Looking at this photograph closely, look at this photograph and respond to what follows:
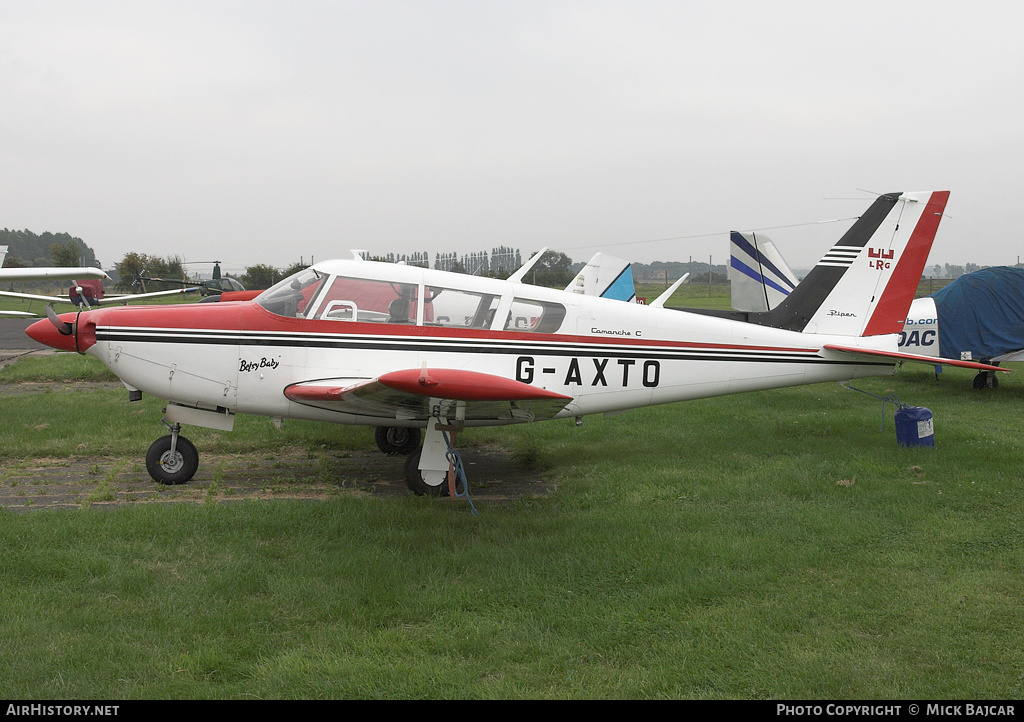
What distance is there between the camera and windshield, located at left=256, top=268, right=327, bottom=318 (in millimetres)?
6797

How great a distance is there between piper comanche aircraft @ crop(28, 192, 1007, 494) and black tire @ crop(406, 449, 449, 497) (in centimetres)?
2

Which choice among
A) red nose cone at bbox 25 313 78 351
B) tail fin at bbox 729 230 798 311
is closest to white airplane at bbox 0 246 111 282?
red nose cone at bbox 25 313 78 351

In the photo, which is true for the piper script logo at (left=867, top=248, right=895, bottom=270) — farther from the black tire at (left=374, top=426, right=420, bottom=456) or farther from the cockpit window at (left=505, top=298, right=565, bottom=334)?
the black tire at (left=374, top=426, right=420, bottom=456)

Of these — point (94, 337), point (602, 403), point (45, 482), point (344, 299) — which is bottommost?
point (45, 482)

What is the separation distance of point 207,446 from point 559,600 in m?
5.69

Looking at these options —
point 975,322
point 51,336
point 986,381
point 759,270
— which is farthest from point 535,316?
point 986,381

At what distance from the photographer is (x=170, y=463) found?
Result: 702 centimetres

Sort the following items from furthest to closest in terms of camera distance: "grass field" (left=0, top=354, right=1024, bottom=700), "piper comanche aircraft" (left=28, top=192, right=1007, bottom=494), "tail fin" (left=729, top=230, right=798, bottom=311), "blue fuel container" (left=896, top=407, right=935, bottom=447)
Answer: "tail fin" (left=729, top=230, right=798, bottom=311) < "blue fuel container" (left=896, top=407, right=935, bottom=447) < "piper comanche aircraft" (left=28, top=192, right=1007, bottom=494) < "grass field" (left=0, top=354, right=1024, bottom=700)

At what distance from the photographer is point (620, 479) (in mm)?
7270

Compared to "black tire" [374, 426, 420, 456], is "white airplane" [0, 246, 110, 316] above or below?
above

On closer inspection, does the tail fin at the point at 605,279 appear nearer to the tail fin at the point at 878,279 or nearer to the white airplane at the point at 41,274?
the tail fin at the point at 878,279

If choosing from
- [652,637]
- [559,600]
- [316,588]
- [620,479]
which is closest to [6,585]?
[316,588]

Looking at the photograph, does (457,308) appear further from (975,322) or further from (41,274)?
(41,274)
